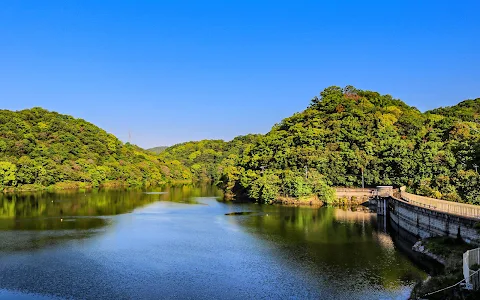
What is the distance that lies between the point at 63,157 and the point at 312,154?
77.8 m

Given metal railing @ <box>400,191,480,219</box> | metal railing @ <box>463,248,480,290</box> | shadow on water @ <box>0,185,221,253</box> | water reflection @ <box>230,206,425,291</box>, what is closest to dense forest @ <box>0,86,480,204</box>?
metal railing @ <box>400,191,480,219</box>

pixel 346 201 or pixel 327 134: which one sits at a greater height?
Answer: pixel 327 134

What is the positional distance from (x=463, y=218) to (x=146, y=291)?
84.2 feet

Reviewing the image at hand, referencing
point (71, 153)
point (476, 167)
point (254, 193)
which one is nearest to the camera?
point (476, 167)

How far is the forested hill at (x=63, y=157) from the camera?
106 metres

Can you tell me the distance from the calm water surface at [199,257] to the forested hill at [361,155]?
15389mm

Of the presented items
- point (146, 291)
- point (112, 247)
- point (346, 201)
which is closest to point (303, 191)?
point (346, 201)

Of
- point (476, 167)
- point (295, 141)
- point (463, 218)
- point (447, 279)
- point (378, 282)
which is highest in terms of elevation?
point (295, 141)

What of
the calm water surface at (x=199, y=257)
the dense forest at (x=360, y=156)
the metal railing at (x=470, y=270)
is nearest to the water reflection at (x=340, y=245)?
the calm water surface at (x=199, y=257)

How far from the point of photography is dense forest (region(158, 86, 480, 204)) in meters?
67.9

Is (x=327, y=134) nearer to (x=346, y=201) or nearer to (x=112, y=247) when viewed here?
(x=346, y=201)

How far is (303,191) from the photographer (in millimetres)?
78062

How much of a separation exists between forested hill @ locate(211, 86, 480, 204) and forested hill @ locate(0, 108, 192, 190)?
43.0 m

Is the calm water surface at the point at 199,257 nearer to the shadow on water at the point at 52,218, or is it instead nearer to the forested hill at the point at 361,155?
the shadow on water at the point at 52,218
